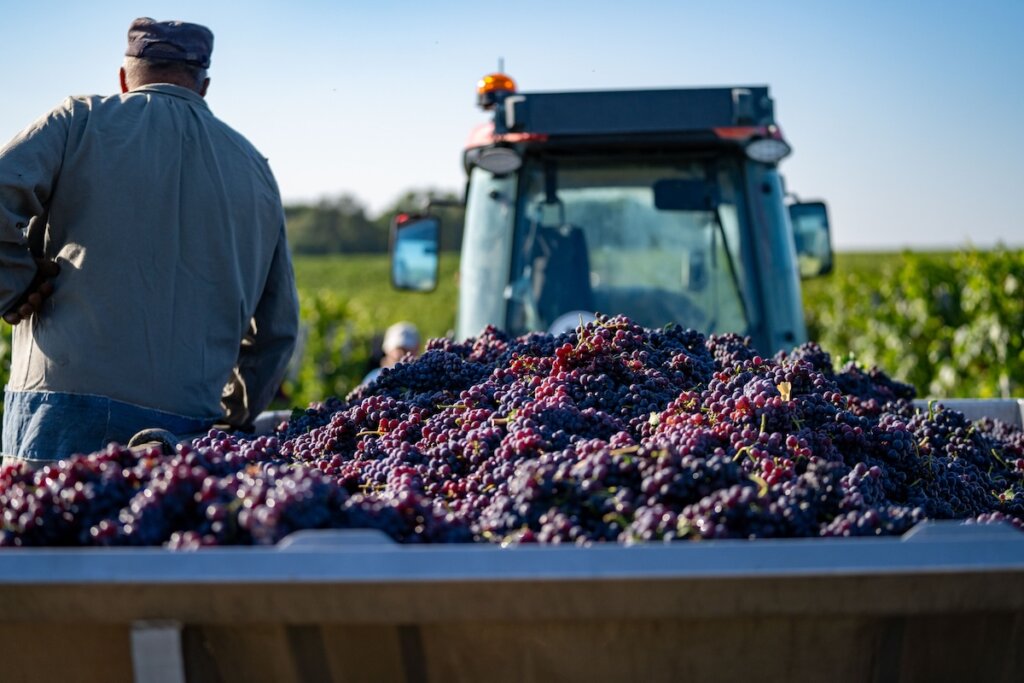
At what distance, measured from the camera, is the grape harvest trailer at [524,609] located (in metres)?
1.45

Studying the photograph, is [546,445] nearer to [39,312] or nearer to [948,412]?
[948,412]

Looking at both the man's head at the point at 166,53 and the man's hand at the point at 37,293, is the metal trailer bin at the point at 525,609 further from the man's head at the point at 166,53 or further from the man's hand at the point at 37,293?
the man's head at the point at 166,53

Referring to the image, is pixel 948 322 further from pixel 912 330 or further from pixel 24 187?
pixel 24 187

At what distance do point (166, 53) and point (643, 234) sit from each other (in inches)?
86.5

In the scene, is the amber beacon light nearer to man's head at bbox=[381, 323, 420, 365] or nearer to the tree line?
man's head at bbox=[381, 323, 420, 365]

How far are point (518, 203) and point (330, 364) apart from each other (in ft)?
30.3

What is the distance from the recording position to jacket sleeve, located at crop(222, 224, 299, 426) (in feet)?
11.7

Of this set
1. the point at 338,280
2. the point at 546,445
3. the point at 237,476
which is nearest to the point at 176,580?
the point at 237,476

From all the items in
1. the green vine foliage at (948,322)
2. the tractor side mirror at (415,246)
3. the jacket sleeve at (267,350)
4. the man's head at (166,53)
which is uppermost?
the man's head at (166,53)

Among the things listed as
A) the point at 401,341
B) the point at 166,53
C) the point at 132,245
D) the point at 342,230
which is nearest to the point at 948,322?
the point at 401,341

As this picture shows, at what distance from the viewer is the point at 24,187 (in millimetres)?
2824

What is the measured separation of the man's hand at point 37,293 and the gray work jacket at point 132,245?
0.03 m

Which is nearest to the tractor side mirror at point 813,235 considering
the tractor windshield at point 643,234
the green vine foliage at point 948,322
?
the tractor windshield at point 643,234

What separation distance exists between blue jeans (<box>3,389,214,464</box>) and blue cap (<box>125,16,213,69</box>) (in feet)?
3.68
